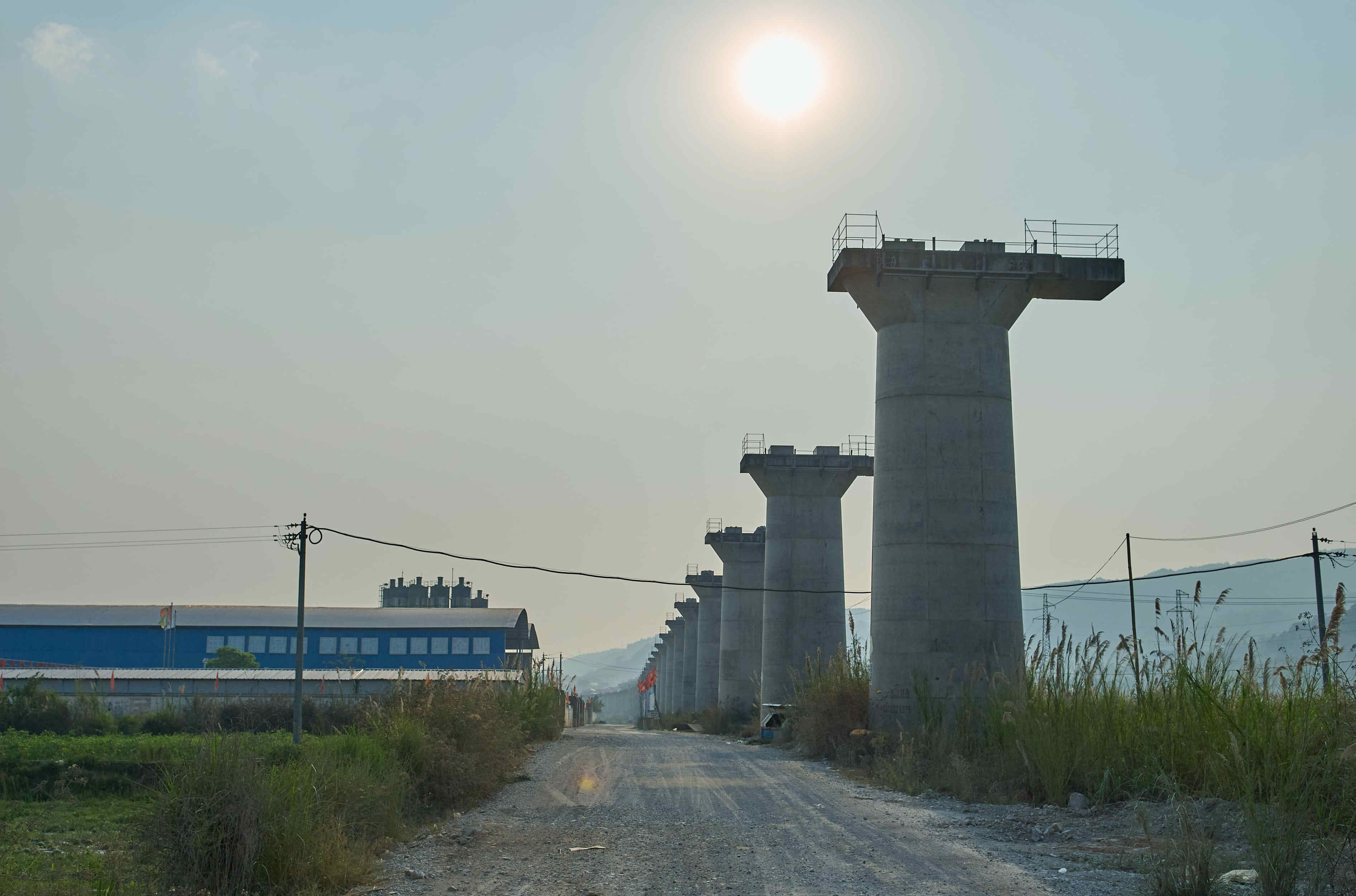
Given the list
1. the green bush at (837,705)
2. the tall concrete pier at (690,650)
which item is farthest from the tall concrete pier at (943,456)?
the tall concrete pier at (690,650)

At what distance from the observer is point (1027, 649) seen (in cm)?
1842

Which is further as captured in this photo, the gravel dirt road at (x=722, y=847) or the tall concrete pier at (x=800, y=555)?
the tall concrete pier at (x=800, y=555)

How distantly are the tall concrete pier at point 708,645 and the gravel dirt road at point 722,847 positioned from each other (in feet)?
189

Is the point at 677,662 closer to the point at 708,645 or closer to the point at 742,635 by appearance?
the point at 708,645

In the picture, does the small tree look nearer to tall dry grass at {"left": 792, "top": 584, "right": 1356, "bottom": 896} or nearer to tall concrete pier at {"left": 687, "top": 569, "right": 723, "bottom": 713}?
tall concrete pier at {"left": 687, "top": 569, "right": 723, "bottom": 713}

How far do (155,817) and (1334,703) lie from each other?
10261 mm

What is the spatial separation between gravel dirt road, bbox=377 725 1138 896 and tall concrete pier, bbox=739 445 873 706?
1108 inches

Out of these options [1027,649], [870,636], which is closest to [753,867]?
[1027,649]

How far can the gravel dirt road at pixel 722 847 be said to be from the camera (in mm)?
10062

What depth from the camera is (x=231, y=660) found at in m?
65.0

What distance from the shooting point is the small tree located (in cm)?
6456

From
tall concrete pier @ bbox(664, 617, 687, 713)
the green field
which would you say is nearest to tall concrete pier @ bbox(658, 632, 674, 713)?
tall concrete pier @ bbox(664, 617, 687, 713)

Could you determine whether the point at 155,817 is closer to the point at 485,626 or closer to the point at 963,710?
the point at 963,710

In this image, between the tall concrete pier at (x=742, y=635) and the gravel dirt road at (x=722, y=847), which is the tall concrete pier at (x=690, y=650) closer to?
the tall concrete pier at (x=742, y=635)
